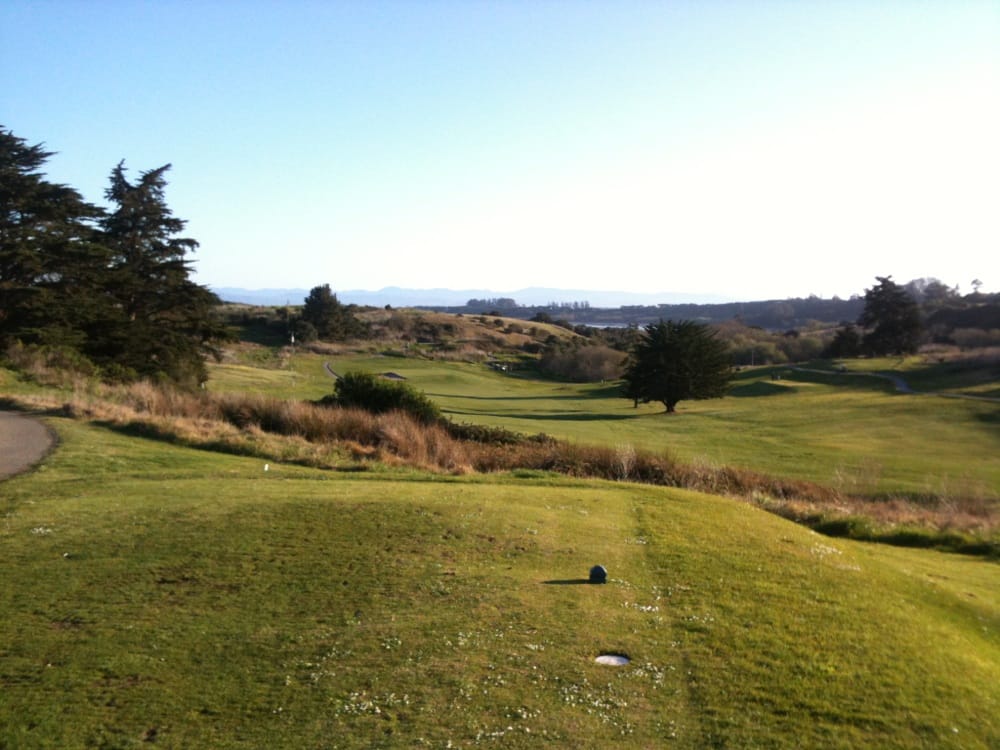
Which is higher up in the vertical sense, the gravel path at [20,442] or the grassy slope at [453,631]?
the grassy slope at [453,631]

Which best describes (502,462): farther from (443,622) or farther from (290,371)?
(290,371)

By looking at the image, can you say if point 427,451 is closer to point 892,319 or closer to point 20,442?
point 20,442

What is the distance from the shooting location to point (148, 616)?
22.1 ft

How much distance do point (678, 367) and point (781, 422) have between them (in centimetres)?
876

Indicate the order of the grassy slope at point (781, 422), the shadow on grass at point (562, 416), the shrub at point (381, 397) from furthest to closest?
the shadow on grass at point (562, 416), the grassy slope at point (781, 422), the shrub at point (381, 397)

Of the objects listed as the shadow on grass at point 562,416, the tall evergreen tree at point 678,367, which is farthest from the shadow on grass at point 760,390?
the shadow on grass at point 562,416

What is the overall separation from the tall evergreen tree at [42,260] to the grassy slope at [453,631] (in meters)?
23.1

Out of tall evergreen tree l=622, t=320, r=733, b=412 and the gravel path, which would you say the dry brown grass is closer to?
the gravel path

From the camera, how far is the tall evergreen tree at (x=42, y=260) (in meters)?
31.2

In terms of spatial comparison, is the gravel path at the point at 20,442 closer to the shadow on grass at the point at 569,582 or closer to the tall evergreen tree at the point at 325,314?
the shadow on grass at the point at 569,582

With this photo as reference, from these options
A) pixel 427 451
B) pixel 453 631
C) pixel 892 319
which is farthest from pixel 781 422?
pixel 892 319

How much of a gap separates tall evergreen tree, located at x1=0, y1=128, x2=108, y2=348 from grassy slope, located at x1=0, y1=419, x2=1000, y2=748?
2311 cm

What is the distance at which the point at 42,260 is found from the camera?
33.8 meters

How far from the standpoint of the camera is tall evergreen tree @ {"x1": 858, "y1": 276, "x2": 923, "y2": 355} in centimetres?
7762
